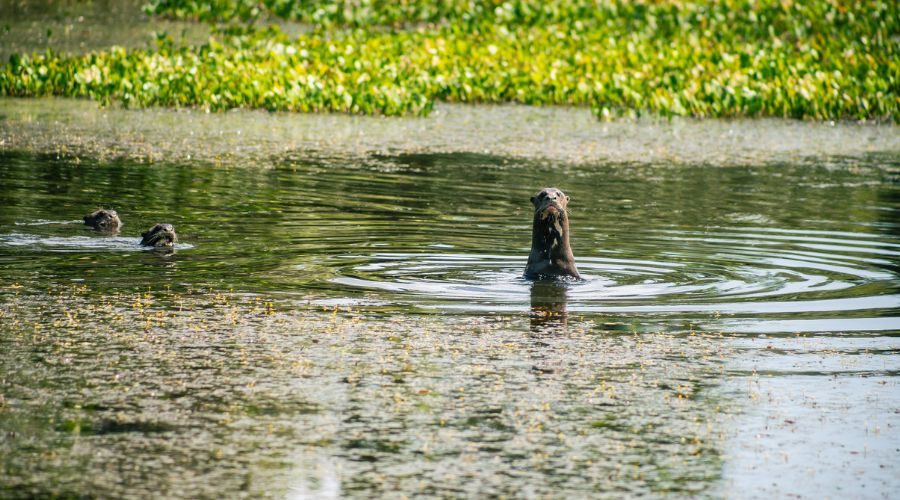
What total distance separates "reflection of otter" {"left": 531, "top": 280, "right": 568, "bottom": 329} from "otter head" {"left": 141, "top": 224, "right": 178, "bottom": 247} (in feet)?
7.81

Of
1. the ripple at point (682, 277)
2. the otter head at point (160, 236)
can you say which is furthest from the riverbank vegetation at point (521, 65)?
the otter head at point (160, 236)

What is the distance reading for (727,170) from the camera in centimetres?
1497

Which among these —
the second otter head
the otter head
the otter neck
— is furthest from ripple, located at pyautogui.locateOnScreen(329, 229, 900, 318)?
the otter head

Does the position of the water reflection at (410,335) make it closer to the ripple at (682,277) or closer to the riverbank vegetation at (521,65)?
the ripple at (682,277)

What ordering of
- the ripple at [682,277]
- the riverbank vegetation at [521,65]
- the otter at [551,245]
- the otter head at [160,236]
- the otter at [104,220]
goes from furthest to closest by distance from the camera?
1. the riverbank vegetation at [521,65]
2. the otter at [104,220]
3. the otter head at [160,236]
4. the otter at [551,245]
5. the ripple at [682,277]

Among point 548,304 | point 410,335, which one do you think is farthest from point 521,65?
point 410,335

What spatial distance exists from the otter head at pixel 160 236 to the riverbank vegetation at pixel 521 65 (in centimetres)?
877

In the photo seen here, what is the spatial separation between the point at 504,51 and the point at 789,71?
3.93 m

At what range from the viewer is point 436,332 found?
23.9ft

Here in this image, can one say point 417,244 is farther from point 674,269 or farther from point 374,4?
point 374,4

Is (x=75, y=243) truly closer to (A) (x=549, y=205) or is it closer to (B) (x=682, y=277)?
(A) (x=549, y=205)

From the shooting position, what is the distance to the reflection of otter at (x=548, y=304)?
25.4ft

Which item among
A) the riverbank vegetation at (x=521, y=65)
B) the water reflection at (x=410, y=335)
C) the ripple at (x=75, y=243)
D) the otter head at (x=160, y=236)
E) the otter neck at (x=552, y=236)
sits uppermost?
the riverbank vegetation at (x=521, y=65)

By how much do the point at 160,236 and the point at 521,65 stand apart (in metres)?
11.9
